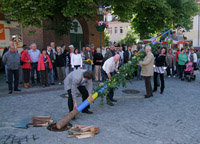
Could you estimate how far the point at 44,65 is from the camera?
385 inches

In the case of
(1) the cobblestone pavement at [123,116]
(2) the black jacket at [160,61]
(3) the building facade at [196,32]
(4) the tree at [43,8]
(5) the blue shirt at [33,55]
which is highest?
(3) the building facade at [196,32]

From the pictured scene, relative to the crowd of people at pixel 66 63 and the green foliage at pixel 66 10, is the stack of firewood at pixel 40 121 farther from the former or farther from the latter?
the green foliage at pixel 66 10

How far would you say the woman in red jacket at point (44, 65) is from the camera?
382 inches

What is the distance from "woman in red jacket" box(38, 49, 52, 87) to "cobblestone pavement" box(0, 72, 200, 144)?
3.74 feet

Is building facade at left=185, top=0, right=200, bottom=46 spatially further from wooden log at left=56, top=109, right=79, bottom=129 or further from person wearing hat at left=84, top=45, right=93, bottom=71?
wooden log at left=56, top=109, right=79, bottom=129

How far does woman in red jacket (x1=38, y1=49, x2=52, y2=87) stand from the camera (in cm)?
971

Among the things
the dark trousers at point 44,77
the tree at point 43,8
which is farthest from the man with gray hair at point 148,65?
the tree at point 43,8

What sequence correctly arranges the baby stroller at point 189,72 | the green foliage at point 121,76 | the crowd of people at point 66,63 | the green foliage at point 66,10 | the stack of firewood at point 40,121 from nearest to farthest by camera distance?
the stack of firewood at point 40,121
the green foliage at point 121,76
the crowd of people at point 66,63
the green foliage at point 66,10
the baby stroller at point 189,72

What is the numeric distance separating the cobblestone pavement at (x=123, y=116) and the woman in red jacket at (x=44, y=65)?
114 centimetres

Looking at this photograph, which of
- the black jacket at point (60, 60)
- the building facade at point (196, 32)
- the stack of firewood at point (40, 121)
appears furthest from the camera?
the building facade at point (196, 32)

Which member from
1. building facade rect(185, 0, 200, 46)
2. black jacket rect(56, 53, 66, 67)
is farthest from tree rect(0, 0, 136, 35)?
building facade rect(185, 0, 200, 46)

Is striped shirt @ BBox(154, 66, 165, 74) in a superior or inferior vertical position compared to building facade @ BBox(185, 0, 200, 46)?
inferior

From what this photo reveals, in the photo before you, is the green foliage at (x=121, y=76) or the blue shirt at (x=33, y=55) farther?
the blue shirt at (x=33, y=55)

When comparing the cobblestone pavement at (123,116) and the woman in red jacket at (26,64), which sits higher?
the woman in red jacket at (26,64)
